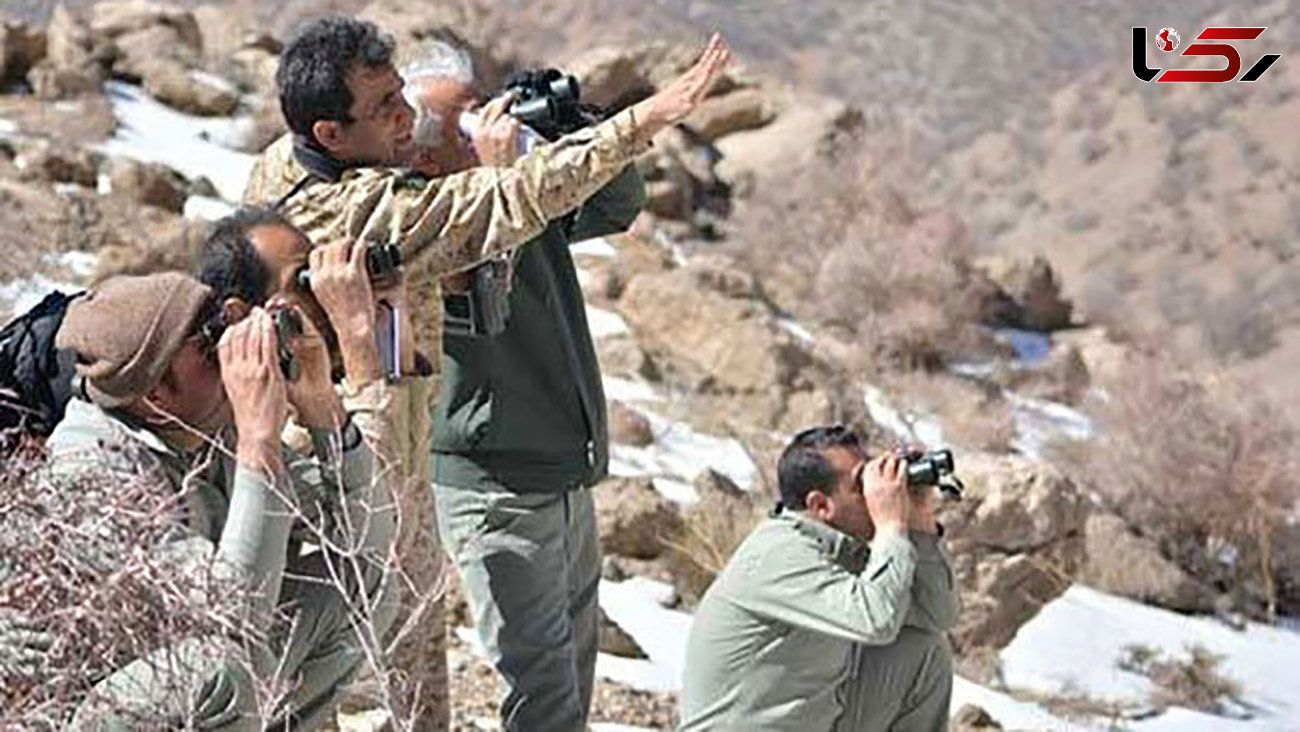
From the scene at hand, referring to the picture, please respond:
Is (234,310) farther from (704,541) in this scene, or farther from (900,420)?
(900,420)

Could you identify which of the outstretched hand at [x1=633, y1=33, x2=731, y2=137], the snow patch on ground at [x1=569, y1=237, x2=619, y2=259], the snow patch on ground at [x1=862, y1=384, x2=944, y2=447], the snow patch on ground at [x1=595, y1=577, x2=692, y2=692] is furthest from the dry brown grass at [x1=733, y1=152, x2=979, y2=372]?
the outstretched hand at [x1=633, y1=33, x2=731, y2=137]

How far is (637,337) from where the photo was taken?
14266 millimetres

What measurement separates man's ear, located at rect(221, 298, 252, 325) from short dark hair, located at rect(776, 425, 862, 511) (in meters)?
1.82

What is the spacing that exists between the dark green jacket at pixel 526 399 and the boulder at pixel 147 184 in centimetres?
960

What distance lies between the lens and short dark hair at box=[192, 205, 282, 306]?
141 inches

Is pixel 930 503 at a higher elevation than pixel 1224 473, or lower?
higher

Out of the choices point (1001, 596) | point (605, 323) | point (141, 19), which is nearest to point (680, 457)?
point (605, 323)

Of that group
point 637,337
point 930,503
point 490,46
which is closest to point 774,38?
point 490,46

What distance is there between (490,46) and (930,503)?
56.0ft

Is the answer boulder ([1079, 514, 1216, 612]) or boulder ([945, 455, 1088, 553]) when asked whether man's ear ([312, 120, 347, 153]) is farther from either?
boulder ([1079, 514, 1216, 612])

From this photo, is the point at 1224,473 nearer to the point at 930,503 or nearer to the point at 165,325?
the point at 930,503

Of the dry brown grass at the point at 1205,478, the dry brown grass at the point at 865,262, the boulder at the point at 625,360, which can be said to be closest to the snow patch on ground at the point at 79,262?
the boulder at the point at 625,360

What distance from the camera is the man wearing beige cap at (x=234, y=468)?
10.0ft

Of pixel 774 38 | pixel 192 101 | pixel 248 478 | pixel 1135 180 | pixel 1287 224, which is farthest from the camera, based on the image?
pixel 774 38
